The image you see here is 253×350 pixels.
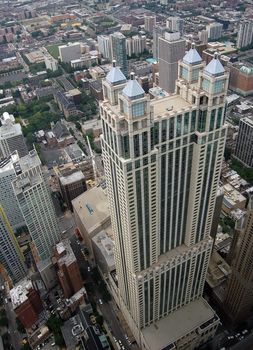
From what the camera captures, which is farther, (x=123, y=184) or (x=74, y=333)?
(x=74, y=333)

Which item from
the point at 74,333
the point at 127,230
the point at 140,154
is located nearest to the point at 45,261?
the point at 74,333

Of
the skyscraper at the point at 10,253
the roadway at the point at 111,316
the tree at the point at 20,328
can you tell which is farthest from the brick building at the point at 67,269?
the tree at the point at 20,328

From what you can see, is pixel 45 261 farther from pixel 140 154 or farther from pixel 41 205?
pixel 140 154

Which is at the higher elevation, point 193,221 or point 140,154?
point 140,154

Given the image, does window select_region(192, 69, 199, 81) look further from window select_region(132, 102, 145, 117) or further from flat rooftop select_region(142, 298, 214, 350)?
flat rooftop select_region(142, 298, 214, 350)

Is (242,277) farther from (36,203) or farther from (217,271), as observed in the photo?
(36,203)

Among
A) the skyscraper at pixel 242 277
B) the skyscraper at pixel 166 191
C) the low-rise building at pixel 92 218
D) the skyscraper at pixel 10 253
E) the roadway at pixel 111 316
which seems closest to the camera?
the skyscraper at pixel 166 191

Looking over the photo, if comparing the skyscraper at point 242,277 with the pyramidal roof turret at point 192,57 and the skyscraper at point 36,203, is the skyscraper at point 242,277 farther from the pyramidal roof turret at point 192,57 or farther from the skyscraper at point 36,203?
the skyscraper at point 36,203

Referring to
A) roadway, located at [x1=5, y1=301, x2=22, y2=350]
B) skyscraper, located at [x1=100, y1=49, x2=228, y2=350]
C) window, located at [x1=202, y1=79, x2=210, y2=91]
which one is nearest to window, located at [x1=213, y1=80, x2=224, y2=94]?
skyscraper, located at [x1=100, y1=49, x2=228, y2=350]
